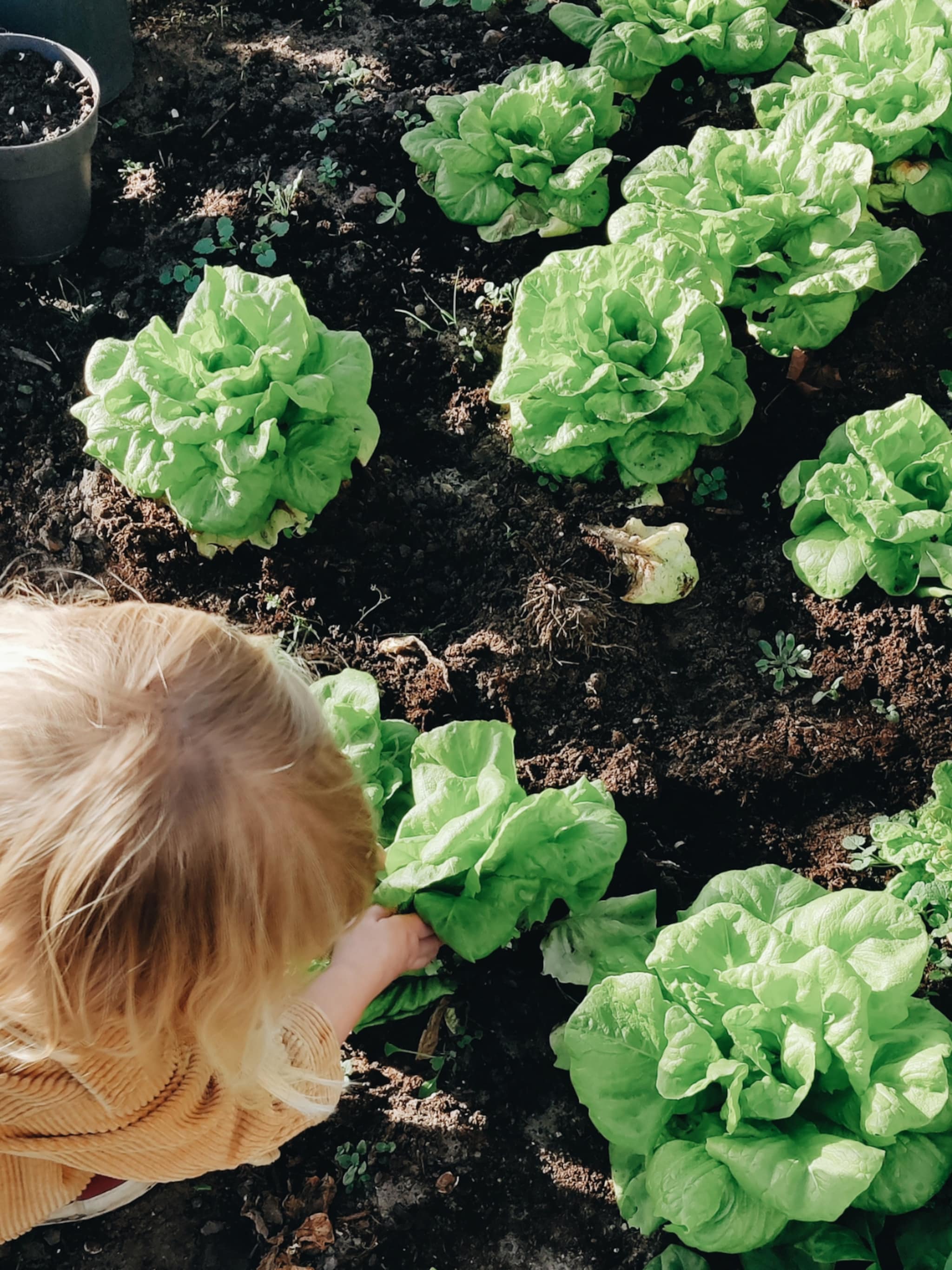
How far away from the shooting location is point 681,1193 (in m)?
2.20

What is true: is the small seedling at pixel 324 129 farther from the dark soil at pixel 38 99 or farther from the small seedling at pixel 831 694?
the small seedling at pixel 831 694

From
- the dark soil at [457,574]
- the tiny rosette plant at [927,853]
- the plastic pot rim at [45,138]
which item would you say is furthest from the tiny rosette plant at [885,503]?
the plastic pot rim at [45,138]

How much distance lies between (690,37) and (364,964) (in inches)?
112

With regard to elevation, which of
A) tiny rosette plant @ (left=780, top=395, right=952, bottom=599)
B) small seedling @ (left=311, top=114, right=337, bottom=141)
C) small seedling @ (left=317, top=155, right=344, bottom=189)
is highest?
small seedling @ (left=311, top=114, right=337, bottom=141)

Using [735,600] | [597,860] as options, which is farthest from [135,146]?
[597,860]

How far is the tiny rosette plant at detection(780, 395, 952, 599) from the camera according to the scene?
285cm

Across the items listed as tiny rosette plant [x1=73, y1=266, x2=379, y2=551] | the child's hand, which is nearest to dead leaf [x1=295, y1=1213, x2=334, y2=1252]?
the child's hand

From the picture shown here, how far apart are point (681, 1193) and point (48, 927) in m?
1.33

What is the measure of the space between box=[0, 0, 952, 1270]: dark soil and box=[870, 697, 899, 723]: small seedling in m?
0.02

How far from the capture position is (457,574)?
3.23m

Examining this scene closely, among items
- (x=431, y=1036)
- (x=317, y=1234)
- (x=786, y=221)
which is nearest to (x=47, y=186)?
(x=786, y=221)

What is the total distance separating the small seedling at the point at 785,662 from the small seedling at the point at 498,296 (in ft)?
4.29

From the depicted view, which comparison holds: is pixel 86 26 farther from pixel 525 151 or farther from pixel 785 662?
pixel 785 662

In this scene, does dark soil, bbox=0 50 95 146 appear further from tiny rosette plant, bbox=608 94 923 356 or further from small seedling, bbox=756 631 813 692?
small seedling, bbox=756 631 813 692
